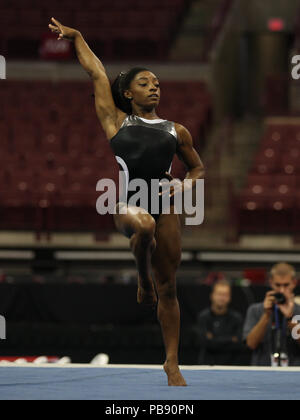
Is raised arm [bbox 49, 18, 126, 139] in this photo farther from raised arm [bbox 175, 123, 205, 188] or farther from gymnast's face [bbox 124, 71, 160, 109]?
raised arm [bbox 175, 123, 205, 188]

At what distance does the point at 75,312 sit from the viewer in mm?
7348

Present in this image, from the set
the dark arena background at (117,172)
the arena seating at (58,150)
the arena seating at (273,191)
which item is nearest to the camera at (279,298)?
the dark arena background at (117,172)

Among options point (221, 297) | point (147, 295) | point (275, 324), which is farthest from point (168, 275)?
point (221, 297)

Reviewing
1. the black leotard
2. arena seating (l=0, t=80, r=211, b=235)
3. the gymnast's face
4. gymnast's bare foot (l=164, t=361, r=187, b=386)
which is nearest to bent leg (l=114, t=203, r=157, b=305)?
the black leotard

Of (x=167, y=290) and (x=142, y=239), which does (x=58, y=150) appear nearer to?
(x=167, y=290)

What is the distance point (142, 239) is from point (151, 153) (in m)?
0.57

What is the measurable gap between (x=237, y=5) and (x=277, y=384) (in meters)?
14.5

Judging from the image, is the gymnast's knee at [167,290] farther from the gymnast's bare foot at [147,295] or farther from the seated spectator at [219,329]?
the seated spectator at [219,329]

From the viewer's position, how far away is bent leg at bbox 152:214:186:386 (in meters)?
4.12

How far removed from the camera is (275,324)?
16.9 feet

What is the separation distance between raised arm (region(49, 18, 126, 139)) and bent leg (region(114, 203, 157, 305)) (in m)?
0.55
